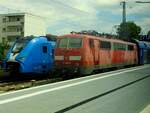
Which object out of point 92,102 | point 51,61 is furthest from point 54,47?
point 92,102

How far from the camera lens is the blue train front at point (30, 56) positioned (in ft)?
80.2

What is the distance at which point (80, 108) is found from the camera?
9.99m

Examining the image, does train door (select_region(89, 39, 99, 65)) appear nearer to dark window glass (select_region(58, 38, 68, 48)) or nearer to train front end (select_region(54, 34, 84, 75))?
train front end (select_region(54, 34, 84, 75))

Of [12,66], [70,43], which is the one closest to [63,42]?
[70,43]

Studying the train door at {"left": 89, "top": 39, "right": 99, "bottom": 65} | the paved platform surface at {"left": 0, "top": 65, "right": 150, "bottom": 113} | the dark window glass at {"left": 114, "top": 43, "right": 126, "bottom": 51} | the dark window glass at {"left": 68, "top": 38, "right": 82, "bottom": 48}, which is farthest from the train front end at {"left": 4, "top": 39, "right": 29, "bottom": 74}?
the paved platform surface at {"left": 0, "top": 65, "right": 150, "bottom": 113}

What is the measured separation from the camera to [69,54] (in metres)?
25.4

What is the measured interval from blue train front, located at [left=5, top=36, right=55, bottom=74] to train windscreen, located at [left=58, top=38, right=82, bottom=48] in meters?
1.14

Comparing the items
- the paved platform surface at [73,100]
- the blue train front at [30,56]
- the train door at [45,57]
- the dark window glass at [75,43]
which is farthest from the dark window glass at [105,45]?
the paved platform surface at [73,100]

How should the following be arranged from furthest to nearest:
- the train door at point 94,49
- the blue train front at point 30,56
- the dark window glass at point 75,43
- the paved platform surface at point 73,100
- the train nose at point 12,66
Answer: the train door at point 94,49 < the dark window glass at point 75,43 < the train nose at point 12,66 < the blue train front at point 30,56 < the paved platform surface at point 73,100

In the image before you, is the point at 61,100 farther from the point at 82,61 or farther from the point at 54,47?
the point at 54,47

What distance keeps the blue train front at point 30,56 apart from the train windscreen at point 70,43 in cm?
114

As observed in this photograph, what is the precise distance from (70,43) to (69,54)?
2.66ft

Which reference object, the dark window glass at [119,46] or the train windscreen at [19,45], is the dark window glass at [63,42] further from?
A: the dark window glass at [119,46]

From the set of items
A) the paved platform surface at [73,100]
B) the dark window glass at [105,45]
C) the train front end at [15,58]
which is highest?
the dark window glass at [105,45]
